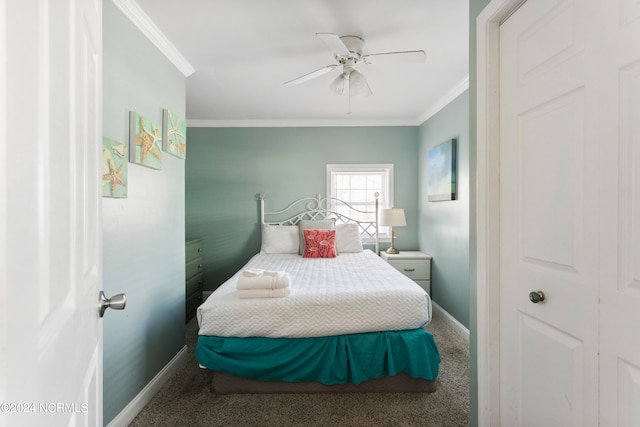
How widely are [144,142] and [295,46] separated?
1.30 metres

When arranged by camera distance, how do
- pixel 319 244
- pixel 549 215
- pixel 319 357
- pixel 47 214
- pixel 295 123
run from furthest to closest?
pixel 295 123
pixel 319 244
pixel 319 357
pixel 549 215
pixel 47 214

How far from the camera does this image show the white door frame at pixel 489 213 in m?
1.42

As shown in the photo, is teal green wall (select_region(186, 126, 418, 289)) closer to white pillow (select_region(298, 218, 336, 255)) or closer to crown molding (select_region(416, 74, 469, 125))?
crown molding (select_region(416, 74, 469, 125))

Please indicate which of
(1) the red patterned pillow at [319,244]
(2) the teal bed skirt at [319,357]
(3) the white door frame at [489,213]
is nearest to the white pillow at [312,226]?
(1) the red patterned pillow at [319,244]

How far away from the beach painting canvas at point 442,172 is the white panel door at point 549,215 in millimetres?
2192

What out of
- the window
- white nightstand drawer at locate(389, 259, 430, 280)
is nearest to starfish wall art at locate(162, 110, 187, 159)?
the window

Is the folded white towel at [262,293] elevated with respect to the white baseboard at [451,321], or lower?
elevated

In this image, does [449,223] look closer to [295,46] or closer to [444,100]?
[444,100]

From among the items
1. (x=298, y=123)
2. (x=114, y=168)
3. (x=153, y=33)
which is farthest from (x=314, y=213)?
(x=114, y=168)

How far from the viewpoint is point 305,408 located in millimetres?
2113

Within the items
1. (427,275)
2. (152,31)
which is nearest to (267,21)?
(152,31)

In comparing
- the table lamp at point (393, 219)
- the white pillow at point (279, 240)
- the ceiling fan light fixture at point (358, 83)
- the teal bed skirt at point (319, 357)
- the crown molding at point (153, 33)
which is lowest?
the teal bed skirt at point (319, 357)

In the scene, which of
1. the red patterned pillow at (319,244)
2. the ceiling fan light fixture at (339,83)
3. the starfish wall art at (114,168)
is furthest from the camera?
the red patterned pillow at (319,244)

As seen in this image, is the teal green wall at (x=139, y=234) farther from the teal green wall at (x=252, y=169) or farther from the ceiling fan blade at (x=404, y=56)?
the teal green wall at (x=252, y=169)
